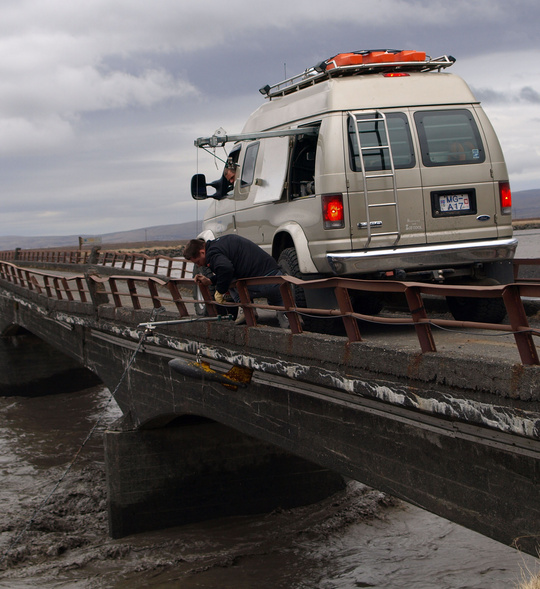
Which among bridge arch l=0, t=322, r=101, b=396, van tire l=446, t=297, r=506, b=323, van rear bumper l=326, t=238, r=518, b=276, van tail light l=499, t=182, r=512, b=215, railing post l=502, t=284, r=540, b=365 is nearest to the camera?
railing post l=502, t=284, r=540, b=365

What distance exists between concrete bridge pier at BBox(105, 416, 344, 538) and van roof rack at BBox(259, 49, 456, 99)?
246 inches

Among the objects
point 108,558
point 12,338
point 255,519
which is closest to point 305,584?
point 255,519

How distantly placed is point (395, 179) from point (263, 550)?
6.44 m

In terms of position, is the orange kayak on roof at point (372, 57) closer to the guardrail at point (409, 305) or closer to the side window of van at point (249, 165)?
the side window of van at point (249, 165)

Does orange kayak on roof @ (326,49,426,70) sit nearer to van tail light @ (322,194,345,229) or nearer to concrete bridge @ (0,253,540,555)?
van tail light @ (322,194,345,229)

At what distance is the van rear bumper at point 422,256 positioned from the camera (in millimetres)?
7770

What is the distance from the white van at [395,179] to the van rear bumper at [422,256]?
1 cm

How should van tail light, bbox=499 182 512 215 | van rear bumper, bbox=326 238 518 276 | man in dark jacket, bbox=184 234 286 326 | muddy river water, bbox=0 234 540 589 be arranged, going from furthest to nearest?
muddy river water, bbox=0 234 540 589
van tail light, bbox=499 182 512 215
man in dark jacket, bbox=184 234 286 326
van rear bumper, bbox=326 238 518 276

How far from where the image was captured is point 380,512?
13.4 m

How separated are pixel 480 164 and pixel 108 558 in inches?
304

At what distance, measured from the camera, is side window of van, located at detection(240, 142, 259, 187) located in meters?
9.60

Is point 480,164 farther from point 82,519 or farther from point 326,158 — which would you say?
point 82,519

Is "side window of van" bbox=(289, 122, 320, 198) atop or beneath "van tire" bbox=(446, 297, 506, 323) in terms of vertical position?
atop

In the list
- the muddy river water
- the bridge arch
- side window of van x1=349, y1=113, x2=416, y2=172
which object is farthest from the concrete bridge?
the bridge arch
